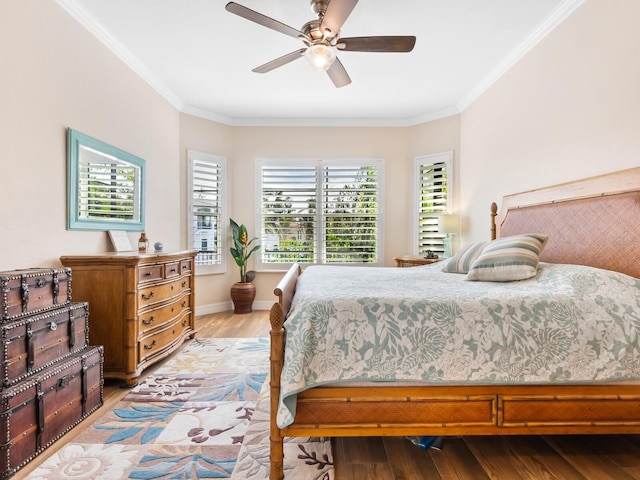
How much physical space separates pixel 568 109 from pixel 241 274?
13.6ft

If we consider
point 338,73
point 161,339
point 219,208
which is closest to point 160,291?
point 161,339

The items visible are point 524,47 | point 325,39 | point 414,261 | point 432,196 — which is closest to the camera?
point 325,39

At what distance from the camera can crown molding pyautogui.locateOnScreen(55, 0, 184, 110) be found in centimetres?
262

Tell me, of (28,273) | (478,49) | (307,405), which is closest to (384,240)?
(478,49)

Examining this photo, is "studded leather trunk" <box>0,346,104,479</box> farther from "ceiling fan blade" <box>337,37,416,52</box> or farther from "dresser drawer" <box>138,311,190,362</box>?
"ceiling fan blade" <box>337,37,416,52</box>

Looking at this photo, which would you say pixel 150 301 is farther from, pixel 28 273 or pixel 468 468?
pixel 468 468

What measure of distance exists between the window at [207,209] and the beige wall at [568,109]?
3.50 metres

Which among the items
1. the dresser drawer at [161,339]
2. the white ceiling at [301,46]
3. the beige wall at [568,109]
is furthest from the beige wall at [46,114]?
the beige wall at [568,109]

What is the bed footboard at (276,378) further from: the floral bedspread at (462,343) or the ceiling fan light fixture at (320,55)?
the ceiling fan light fixture at (320,55)

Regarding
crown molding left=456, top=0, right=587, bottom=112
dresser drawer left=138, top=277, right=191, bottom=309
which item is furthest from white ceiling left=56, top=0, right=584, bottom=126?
dresser drawer left=138, top=277, right=191, bottom=309

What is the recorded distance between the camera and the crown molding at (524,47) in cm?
262

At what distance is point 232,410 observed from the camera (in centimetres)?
225

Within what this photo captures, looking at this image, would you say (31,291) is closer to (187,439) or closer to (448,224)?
(187,439)

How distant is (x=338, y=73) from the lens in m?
2.87
